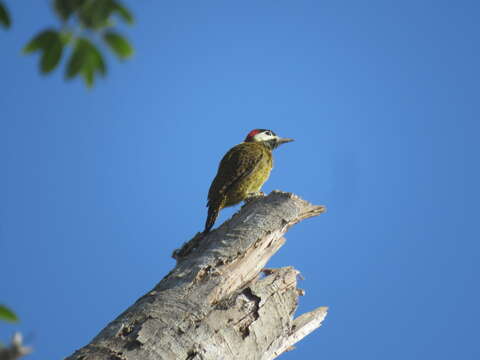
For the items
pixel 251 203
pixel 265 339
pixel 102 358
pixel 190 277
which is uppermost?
pixel 251 203

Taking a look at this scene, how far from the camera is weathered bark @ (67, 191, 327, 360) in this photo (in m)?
3.37

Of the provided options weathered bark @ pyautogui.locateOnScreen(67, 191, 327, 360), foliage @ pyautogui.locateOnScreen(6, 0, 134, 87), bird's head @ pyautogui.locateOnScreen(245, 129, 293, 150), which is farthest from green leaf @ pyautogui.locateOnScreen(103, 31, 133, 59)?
bird's head @ pyautogui.locateOnScreen(245, 129, 293, 150)

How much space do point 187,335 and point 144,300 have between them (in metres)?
0.53

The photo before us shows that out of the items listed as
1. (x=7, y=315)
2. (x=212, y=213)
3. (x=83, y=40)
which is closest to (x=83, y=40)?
(x=83, y=40)

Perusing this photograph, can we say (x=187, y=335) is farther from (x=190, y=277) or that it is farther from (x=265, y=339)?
(x=265, y=339)

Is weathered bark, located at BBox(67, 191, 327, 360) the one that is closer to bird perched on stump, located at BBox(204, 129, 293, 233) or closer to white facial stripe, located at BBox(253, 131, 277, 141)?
bird perched on stump, located at BBox(204, 129, 293, 233)

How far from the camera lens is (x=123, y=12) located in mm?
1533

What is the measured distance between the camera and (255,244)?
173 inches

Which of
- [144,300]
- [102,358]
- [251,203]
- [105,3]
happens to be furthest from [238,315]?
[105,3]

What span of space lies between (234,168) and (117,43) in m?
5.38

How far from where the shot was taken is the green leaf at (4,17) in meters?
1.38

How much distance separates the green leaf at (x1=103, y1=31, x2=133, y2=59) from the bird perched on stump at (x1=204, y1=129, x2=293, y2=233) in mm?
4627

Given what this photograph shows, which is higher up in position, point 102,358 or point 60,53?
point 60,53

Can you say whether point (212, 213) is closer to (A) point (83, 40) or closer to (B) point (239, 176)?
(B) point (239, 176)
